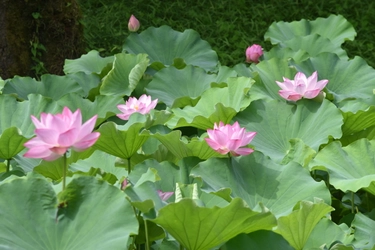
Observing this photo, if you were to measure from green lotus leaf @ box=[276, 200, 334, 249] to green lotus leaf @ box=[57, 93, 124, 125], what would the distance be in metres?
0.70

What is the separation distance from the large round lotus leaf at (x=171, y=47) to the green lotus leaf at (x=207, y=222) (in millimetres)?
1230

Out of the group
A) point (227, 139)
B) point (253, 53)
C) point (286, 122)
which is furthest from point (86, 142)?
point (253, 53)

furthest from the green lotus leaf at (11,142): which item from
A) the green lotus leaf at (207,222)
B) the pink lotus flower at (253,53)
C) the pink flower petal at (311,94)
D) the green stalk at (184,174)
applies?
the pink lotus flower at (253,53)

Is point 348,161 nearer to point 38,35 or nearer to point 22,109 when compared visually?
point 22,109

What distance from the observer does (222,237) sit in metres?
0.96

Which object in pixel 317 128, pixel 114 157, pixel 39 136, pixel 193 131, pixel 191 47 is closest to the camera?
pixel 39 136

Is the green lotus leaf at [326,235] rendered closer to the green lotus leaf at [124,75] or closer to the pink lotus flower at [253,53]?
the green lotus leaf at [124,75]

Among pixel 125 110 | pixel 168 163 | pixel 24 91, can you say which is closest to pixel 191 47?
pixel 24 91

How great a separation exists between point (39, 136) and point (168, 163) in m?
0.34

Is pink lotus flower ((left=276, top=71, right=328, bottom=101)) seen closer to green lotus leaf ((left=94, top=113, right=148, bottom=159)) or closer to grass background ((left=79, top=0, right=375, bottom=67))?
green lotus leaf ((left=94, top=113, right=148, bottom=159))

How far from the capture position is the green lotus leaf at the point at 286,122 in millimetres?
1457

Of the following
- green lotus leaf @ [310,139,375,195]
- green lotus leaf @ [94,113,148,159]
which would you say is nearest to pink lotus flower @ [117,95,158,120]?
green lotus leaf @ [94,113,148,159]

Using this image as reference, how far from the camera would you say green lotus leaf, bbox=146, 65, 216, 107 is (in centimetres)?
182

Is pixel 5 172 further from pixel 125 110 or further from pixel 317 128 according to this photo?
pixel 317 128
